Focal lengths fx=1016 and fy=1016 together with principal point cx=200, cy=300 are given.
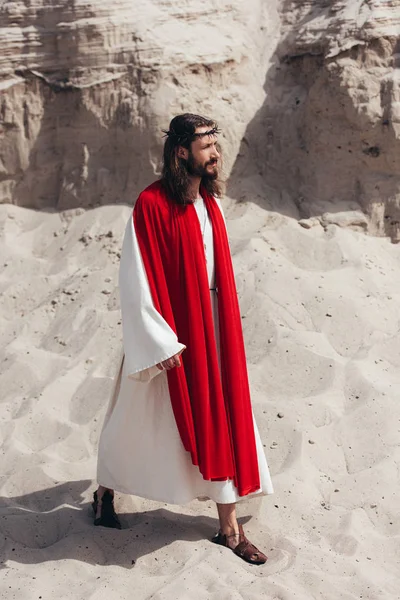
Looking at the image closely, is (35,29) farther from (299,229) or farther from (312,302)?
(312,302)

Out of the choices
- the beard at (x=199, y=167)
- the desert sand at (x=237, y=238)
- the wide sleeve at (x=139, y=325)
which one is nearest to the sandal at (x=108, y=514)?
the desert sand at (x=237, y=238)

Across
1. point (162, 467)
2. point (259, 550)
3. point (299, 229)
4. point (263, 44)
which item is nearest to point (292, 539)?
point (259, 550)

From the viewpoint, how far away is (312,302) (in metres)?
6.14

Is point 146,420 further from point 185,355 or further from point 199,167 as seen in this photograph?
point 199,167

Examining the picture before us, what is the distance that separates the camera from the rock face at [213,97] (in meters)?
6.68

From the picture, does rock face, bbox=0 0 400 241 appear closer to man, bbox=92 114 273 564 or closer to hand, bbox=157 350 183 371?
man, bbox=92 114 273 564

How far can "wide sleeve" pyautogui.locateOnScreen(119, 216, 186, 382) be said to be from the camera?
14.1ft

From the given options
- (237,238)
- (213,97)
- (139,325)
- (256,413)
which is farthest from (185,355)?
(213,97)

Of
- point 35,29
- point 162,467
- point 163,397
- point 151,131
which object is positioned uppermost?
point 35,29

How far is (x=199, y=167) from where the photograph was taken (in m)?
4.48

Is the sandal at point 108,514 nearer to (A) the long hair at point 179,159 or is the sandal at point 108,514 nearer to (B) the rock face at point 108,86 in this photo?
(A) the long hair at point 179,159

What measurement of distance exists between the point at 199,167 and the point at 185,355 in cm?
83

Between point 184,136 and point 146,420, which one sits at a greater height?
point 184,136

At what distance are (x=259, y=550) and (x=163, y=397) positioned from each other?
0.80m
